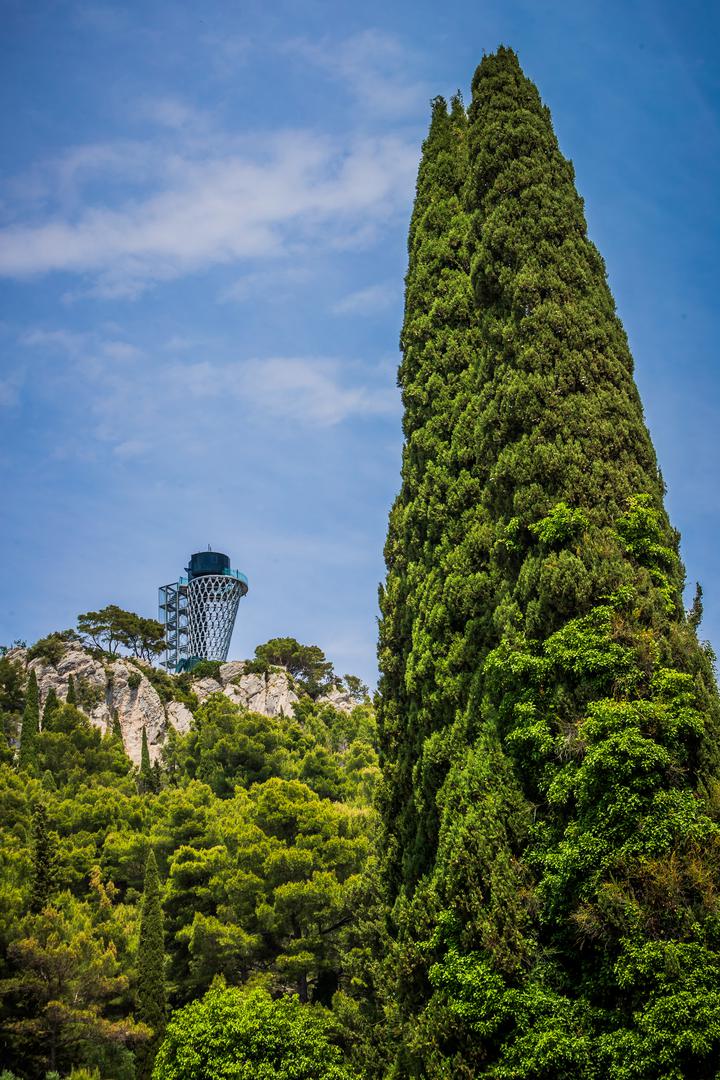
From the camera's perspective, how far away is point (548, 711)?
9.16m

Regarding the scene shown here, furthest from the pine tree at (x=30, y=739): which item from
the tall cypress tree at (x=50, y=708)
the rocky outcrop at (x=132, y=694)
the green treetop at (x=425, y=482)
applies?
the green treetop at (x=425, y=482)

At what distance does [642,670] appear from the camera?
869cm

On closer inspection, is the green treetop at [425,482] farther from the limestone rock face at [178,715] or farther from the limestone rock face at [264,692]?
the limestone rock face at [178,715]

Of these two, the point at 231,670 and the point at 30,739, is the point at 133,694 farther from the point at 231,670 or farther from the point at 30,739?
the point at 30,739

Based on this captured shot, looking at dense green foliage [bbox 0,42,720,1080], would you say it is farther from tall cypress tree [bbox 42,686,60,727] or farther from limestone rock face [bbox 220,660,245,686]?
limestone rock face [bbox 220,660,245,686]

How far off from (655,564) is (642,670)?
1.44 m

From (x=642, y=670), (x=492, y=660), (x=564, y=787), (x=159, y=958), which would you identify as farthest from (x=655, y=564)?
(x=159, y=958)

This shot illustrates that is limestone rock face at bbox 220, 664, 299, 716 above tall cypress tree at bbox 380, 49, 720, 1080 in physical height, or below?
above

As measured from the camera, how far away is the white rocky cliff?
202ft

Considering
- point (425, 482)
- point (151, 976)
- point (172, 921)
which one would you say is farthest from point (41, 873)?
point (425, 482)

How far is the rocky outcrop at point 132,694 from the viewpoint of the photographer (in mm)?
61625

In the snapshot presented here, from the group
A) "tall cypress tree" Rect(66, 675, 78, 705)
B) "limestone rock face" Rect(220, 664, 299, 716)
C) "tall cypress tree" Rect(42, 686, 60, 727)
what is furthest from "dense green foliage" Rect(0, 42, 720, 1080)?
"limestone rock face" Rect(220, 664, 299, 716)

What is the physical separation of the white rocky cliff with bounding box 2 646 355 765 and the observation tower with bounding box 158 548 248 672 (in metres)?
12.7

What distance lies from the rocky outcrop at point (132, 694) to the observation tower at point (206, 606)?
42.8 feet
